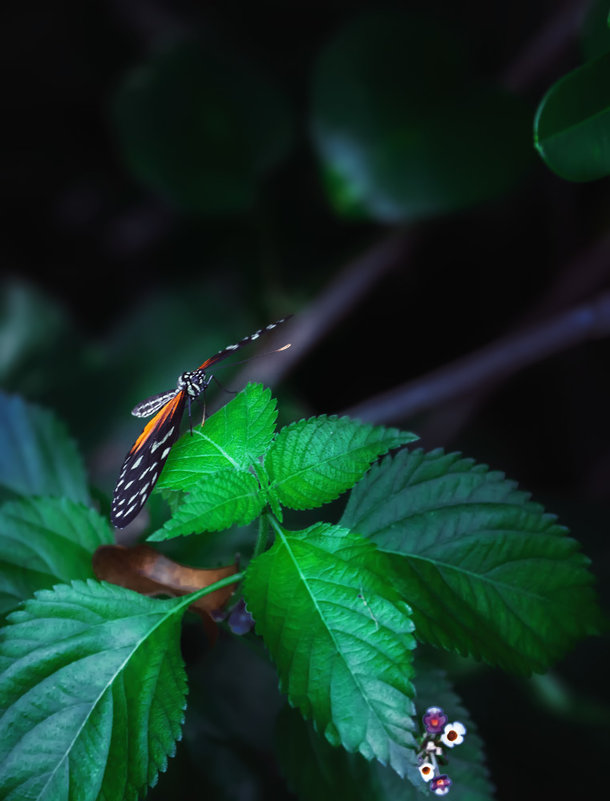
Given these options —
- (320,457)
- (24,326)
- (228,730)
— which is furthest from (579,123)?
(24,326)

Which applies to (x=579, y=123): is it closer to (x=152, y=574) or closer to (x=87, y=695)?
(x=152, y=574)

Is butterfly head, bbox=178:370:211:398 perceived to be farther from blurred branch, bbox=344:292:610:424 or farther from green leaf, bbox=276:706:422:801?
blurred branch, bbox=344:292:610:424

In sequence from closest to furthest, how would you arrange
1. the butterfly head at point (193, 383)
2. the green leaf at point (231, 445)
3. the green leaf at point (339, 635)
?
the green leaf at point (339, 635)
the green leaf at point (231, 445)
the butterfly head at point (193, 383)

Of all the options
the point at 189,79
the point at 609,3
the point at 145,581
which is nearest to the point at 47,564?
the point at 145,581

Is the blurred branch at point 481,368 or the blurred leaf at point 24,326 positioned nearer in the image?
the blurred branch at point 481,368

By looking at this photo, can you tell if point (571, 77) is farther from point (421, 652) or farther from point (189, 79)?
point (189, 79)

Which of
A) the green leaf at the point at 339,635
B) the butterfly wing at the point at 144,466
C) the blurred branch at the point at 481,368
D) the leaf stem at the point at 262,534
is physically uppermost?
the blurred branch at the point at 481,368

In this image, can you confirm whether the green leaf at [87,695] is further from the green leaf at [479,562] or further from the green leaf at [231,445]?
the green leaf at [479,562]

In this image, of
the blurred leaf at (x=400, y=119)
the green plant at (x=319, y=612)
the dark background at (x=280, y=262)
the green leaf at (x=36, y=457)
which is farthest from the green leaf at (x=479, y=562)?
the blurred leaf at (x=400, y=119)
